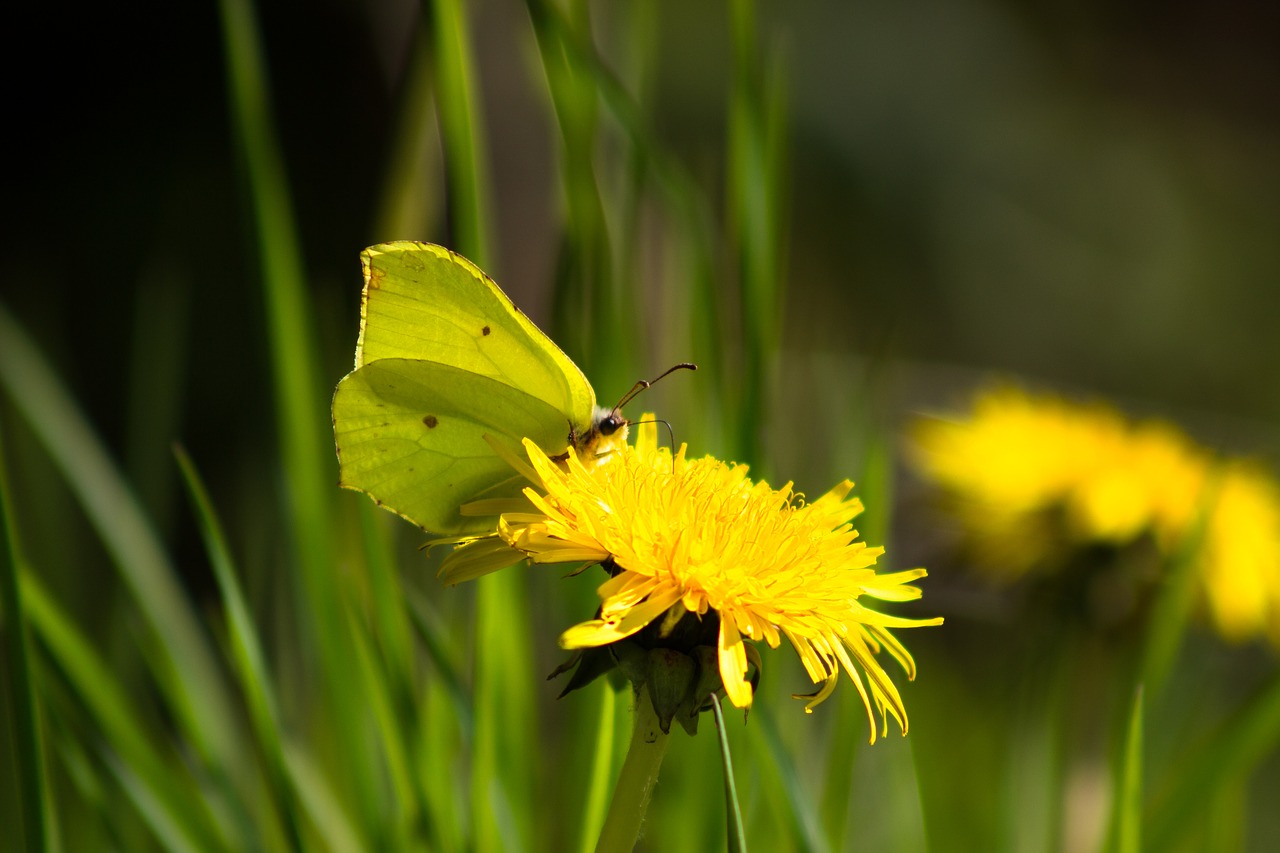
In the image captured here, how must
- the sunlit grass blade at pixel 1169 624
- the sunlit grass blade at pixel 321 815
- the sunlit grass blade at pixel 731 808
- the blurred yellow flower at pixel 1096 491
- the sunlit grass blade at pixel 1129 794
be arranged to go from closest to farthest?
the sunlit grass blade at pixel 731 808 → the sunlit grass blade at pixel 1129 794 → the sunlit grass blade at pixel 321 815 → the sunlit grass blade at pixel 1169 624 → the blurred yellow flower at pixel 1096 491

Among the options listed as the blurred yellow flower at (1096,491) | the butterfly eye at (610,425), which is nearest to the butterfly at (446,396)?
the butterfly eye at (610,425)

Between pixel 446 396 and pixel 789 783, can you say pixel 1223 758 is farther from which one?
pixel 446 396

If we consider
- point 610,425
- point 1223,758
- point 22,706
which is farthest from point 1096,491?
point 22,706

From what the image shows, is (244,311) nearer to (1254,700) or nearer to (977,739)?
(977,739)

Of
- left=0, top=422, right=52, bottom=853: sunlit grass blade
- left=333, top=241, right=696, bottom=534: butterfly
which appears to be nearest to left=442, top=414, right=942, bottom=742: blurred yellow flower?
left=333, top=241, right=696, bottom=534: butterfly

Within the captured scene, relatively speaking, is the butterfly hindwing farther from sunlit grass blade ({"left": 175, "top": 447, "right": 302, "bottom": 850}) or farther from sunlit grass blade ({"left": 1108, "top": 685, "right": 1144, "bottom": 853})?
sunlit grass blade ({"left": 1108, "top": 685, "right": 1144, "bottom": 853})

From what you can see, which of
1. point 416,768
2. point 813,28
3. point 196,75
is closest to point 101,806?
point 416,768

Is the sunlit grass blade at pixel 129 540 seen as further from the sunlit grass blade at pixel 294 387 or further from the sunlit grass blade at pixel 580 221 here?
the sunlit grass blade at pixel 580 221
